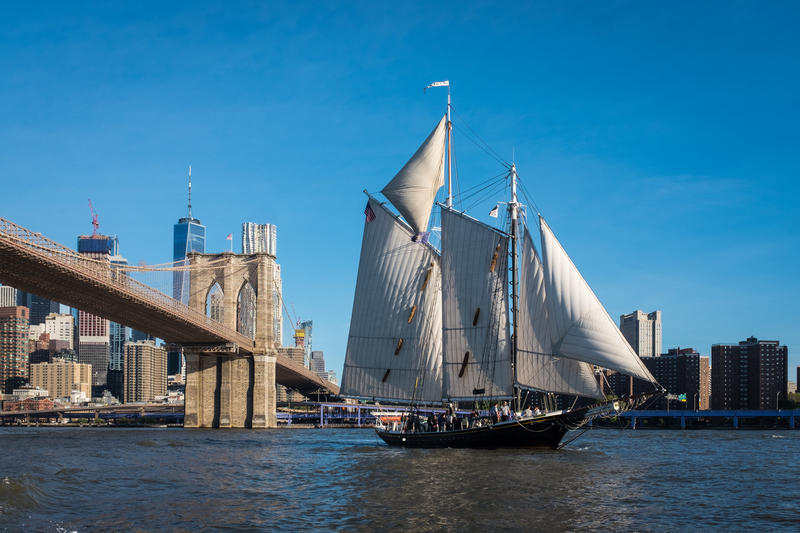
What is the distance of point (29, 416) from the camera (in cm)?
17738

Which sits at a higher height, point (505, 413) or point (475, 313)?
point (475, 313)

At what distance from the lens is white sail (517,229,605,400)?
41.7 m

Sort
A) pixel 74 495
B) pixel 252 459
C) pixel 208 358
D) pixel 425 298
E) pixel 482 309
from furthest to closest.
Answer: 1. pixel 208 358
2. pixel 425 298
3. pixel 482 309
4. pixel 252 459
5. pixel 74 495

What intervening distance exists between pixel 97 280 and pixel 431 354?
26.2m

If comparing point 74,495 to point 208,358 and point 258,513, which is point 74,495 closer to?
point 258,513

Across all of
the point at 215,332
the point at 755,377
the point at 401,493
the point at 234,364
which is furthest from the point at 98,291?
the point at 755,377

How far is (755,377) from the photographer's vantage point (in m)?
193

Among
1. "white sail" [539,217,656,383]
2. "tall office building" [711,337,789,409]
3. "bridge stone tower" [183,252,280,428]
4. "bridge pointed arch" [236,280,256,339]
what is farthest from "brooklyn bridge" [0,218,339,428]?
"tall office building" [711,337,789,409]

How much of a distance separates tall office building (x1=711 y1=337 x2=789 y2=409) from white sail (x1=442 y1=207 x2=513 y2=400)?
158 metres

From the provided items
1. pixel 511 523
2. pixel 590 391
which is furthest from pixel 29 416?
pixel 511 523

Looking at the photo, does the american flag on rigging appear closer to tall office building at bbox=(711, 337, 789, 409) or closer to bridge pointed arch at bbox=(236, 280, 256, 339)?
bridge pointed arch at bbox=(236, 280, 256, 339)

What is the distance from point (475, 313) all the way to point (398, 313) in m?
5.60

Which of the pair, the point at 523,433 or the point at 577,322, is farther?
the point at 523,433

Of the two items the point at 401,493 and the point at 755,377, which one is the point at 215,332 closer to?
the point at 401,493
